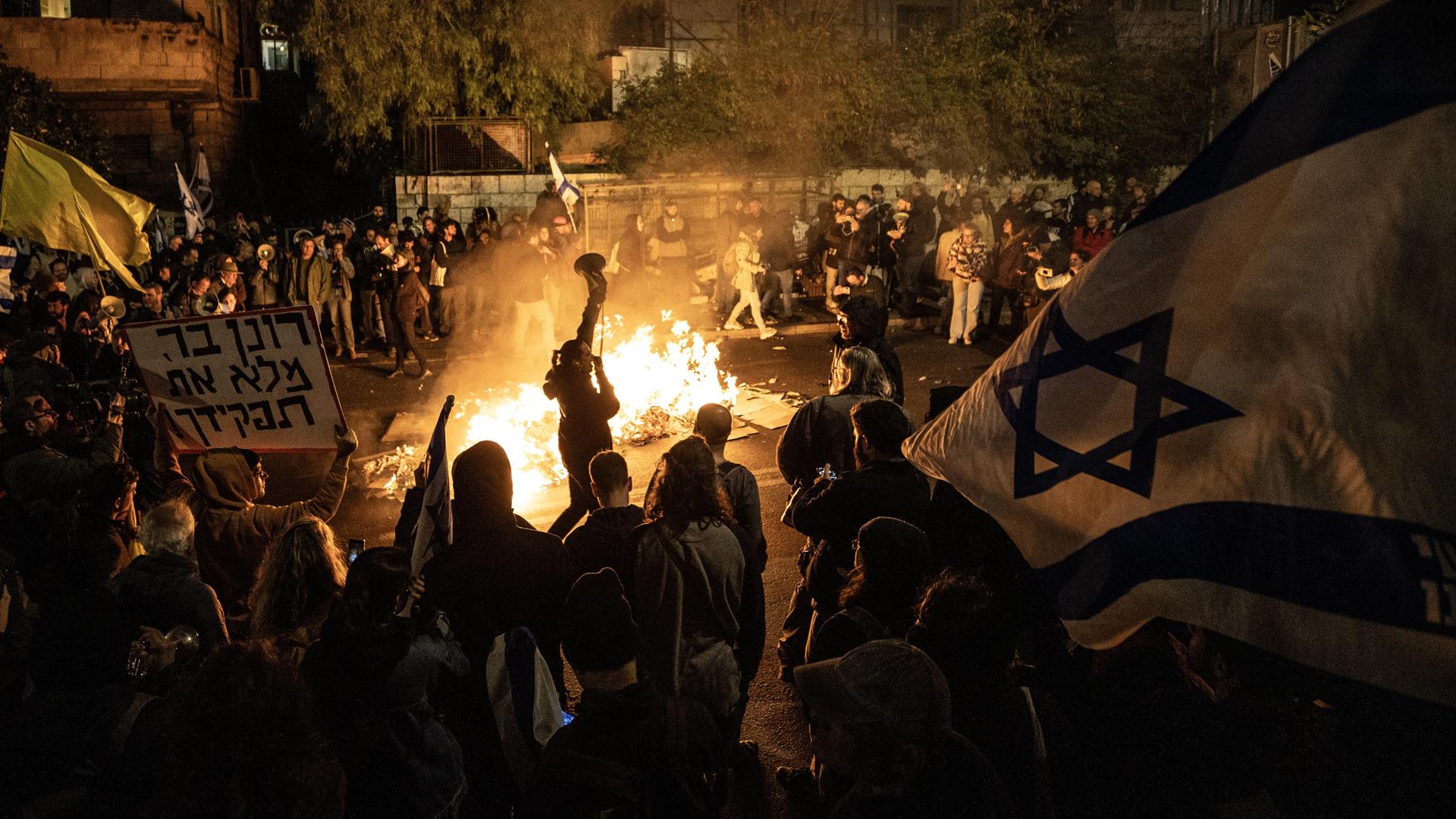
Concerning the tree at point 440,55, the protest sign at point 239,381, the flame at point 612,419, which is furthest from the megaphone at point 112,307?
the tree at point 440,55

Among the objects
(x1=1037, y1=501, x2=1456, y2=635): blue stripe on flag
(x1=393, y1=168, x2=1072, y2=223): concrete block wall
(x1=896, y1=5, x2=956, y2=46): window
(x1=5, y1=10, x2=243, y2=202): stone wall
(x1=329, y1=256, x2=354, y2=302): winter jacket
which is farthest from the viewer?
(x1=896, y1=5, x2=956, y2=46): window

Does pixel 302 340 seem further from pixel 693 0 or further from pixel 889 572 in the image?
pixel 693 0

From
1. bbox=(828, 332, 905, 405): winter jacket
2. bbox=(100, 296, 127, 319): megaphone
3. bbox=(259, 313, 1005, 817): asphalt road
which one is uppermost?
bbox=(828, 332, 905, 405): winter jacket

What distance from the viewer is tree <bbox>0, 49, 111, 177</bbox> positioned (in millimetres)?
19578

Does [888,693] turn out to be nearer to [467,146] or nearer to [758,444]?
[758,444]

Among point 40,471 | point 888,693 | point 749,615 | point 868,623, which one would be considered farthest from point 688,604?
point 40,471

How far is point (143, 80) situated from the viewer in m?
24.9

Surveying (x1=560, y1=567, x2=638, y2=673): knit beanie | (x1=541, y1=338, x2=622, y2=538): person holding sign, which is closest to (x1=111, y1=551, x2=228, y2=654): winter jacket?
(x1=560, y1=567, x2=638, y2=673): knit beanie

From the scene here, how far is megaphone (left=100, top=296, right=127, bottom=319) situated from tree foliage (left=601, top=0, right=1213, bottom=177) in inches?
496

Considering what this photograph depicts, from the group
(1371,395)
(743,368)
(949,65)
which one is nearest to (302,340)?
(1371,395)

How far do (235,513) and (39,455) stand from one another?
61.2 inches

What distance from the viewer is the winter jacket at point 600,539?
4.72 metres

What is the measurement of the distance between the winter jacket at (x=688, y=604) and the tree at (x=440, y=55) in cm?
2001

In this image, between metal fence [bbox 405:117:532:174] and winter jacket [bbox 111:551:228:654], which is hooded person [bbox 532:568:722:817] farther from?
metal fence [bbox 405:117:532:174]
